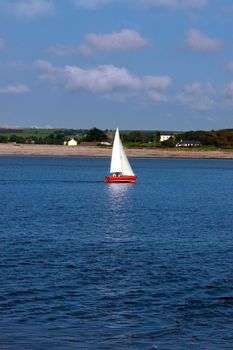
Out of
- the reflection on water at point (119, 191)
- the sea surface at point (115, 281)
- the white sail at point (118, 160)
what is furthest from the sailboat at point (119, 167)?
the sea surface at point (115, 281)

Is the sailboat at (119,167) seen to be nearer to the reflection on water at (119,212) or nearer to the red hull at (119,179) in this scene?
the red hull at (119,179)

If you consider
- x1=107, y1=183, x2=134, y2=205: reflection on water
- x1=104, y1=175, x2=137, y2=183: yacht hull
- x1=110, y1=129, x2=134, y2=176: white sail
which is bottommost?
x1=107, y1=183, x2=134, y2=205: reflection on water

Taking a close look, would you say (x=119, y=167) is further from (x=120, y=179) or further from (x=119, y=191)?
(x=119, y=191)

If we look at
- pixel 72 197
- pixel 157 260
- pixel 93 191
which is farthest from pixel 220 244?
pixel 93 191

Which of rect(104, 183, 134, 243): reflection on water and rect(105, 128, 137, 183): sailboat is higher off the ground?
rect(105, 128, 137, 183): sailboat

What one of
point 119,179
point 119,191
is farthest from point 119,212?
point 119,179

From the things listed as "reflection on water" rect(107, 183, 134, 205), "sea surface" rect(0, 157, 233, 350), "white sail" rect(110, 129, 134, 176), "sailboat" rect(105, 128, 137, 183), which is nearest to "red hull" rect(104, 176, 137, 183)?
"sailboat" rect(105, 128, 137, 183)

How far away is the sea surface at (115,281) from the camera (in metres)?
16.7

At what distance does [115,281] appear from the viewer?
23078 millimetres

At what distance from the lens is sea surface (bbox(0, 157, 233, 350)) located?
16.7 meters

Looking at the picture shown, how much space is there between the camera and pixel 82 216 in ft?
150

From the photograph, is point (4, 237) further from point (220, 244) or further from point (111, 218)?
point (111, 218)

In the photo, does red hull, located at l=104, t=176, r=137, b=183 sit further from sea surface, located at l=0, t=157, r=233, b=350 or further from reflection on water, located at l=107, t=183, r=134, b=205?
sea surface, located at l=0, t=157, r=233, b=350

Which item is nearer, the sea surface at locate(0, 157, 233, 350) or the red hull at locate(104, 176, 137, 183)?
the sea surface at locate(0, 157, 233, 350)
